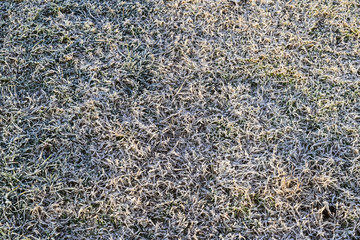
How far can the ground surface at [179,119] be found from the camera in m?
1.43

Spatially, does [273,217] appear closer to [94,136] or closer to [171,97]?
[171,97]

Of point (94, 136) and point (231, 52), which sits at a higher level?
point (231, 52)

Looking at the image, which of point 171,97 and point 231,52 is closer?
point 171,97

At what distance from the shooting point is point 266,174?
1526 mm

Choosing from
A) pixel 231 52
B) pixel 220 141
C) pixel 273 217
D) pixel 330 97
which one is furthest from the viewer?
pixel 231 52

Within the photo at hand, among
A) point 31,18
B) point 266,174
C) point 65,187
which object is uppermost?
point 31,18

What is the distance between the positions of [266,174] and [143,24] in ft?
3.64

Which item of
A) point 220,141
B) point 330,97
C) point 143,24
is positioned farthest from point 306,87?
point 143,24

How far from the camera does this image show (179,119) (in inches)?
67.1

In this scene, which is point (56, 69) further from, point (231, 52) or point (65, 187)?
point (231, 52)

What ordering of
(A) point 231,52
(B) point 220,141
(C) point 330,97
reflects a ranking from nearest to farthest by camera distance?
1. (B) point 220,141
2. (C) point 330,97
3. (A) point 231,52

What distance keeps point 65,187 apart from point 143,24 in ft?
3.42

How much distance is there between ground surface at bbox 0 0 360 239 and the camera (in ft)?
4.70

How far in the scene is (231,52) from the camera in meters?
1.93
